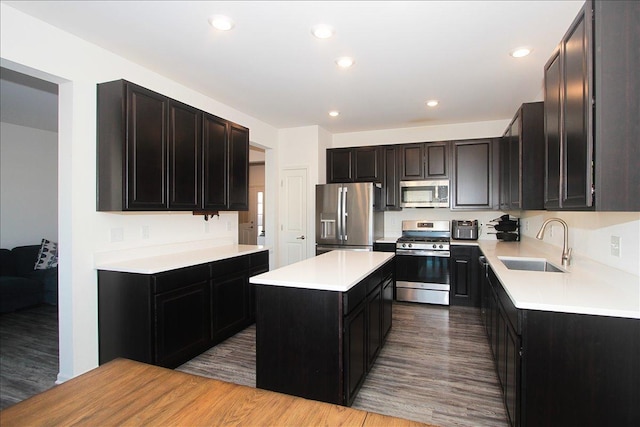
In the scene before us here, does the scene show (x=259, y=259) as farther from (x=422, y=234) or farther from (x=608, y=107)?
(x=608, y=107)

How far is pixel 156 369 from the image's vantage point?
1.07 meters

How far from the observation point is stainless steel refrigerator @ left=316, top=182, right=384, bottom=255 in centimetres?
488

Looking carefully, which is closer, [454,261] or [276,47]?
[276,47]

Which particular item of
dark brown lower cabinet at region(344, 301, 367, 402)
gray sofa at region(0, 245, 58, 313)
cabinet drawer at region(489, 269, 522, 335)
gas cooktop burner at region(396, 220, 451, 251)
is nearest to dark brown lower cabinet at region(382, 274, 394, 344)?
dark brown lower cabinet at region(344, 301, 367, 402)

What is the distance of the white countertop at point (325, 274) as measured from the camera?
2.09 m

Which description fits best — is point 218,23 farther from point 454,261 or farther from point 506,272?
point 454,261

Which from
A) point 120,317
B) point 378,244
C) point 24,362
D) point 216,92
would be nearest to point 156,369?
point 120,317

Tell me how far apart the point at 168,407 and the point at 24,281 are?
5072 mm

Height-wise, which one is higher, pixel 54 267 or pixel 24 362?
pixel 54 267

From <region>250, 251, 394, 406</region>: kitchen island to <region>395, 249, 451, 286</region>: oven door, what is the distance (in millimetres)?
2572

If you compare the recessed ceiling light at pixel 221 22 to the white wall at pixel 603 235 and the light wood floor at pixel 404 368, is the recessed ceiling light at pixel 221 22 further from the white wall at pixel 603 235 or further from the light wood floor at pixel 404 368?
the white wall at pixel 603 235

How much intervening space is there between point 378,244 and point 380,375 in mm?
2461

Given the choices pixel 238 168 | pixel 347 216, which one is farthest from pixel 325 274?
pixel 347 216

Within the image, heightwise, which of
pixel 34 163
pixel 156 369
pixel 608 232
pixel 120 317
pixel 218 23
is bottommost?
pixel 120 317
